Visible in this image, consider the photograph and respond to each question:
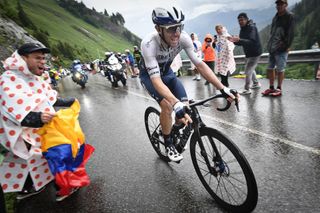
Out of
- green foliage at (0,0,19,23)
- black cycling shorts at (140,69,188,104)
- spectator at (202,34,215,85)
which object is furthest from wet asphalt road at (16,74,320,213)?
green foliage at (0,0,19,23)

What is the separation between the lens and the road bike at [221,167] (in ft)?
8.02

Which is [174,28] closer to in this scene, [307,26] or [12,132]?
[12,132]

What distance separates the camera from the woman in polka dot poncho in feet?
9.20

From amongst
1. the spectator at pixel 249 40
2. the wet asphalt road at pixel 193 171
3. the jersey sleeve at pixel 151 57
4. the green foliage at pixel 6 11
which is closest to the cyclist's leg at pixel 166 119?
the wet asphalt road at pixel 193 171

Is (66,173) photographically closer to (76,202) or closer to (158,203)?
(76,202)

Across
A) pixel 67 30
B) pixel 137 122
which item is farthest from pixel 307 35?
pixel 67 30

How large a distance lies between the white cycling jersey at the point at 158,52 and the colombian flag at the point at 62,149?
1.23 metres

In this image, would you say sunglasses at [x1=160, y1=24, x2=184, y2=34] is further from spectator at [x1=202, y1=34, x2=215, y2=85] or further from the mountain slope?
the mountain slope

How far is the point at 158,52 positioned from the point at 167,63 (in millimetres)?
329

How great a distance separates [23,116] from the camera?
2.78 m

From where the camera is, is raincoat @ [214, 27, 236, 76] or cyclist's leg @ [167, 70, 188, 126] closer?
cyclist's leg @ [167, 70, 188, 126]

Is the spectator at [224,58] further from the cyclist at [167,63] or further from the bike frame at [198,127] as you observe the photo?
the bike frame at [198,127]

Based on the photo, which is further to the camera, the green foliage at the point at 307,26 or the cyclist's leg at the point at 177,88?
the green foliage at the point at 307,26

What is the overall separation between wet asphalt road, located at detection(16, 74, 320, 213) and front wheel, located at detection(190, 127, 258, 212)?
6.0 inches
